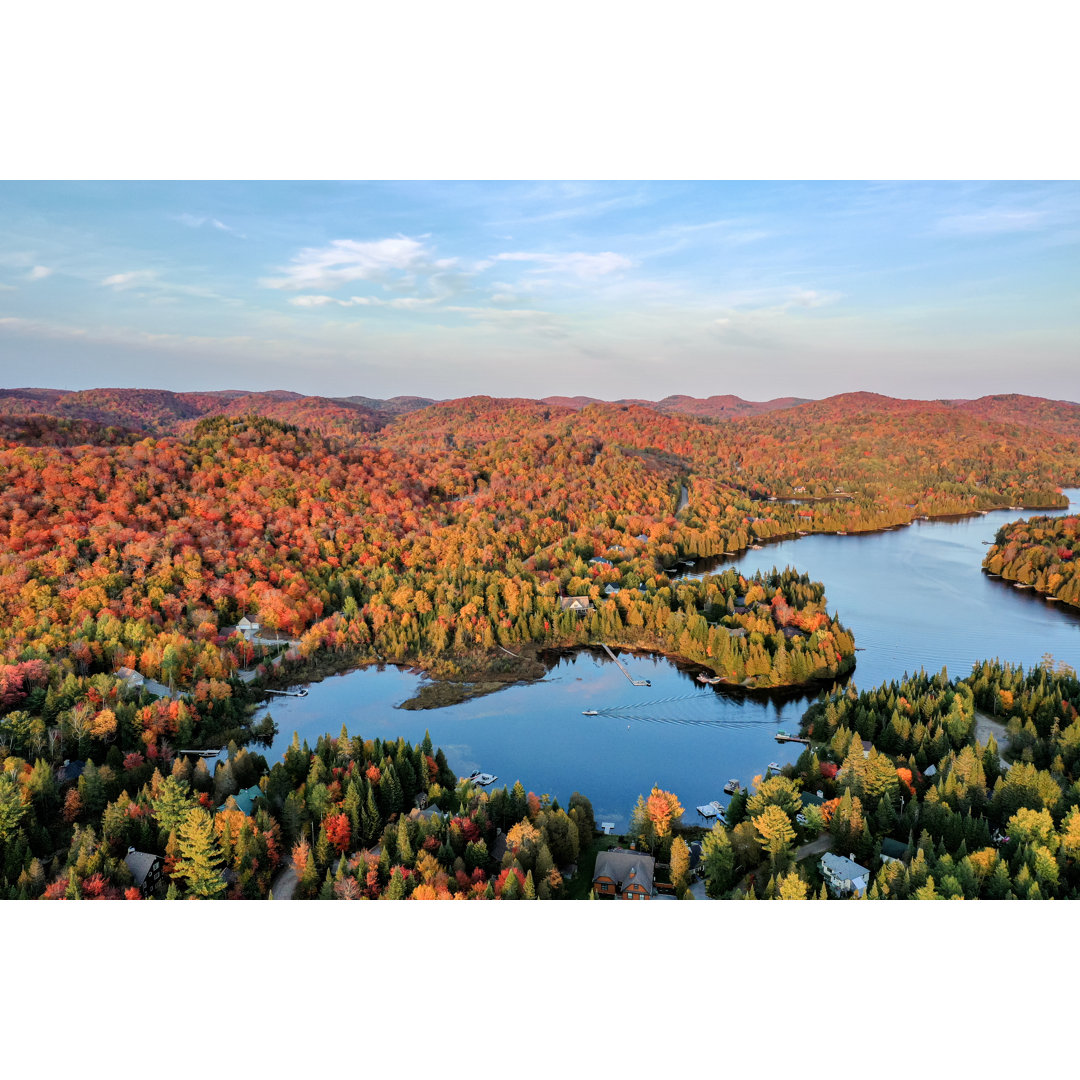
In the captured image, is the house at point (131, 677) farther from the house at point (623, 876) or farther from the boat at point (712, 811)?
the boat at point (712, 811)

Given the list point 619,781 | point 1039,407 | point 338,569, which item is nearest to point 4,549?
point 338,569

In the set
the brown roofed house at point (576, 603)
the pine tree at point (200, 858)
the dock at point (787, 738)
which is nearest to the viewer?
the pine tree at point (200, 858)

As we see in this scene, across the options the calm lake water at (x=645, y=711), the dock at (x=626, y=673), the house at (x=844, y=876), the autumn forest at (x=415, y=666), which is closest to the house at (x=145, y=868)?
the autumn forest at (x=415, y=666)

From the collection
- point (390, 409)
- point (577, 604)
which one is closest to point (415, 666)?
point (577, 604)

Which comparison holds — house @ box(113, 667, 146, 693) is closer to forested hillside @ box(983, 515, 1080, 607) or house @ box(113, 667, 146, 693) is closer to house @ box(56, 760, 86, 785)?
house @ box(56, 760, 86, 785)

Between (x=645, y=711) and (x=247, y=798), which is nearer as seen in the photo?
(x=247, y=798)

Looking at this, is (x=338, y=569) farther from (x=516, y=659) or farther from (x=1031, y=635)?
(x=1031, y=635)

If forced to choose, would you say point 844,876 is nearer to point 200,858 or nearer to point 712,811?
point 712,811
